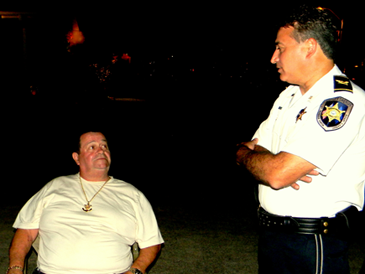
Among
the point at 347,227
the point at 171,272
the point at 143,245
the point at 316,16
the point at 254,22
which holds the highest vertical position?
the point at 254,22

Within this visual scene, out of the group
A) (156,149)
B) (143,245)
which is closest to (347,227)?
(143,245)

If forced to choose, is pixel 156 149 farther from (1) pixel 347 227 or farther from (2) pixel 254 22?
(1) pixel 347 227

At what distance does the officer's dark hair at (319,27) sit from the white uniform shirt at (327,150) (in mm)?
126

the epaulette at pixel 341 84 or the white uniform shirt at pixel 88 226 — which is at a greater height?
the epaulette at pixel 341 84

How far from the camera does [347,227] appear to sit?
190 cm

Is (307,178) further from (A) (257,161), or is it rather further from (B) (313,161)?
(A) (257,161)

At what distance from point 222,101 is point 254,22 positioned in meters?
3.35

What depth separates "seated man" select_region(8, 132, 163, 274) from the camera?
2600 mm

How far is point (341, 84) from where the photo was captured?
1.88 m

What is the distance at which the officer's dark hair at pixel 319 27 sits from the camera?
1.92 m

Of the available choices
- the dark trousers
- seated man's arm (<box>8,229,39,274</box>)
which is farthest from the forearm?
seated man's arm (<box>8,229,39,274</box>)

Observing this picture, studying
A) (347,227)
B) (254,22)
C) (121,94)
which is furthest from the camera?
(121,94)

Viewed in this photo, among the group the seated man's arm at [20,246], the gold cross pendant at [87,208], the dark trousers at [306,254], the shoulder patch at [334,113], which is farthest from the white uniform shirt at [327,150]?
the seated man's arm at [20,246]

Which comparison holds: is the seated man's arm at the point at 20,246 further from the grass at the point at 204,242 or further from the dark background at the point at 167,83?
the dark background at the point at 167,83
